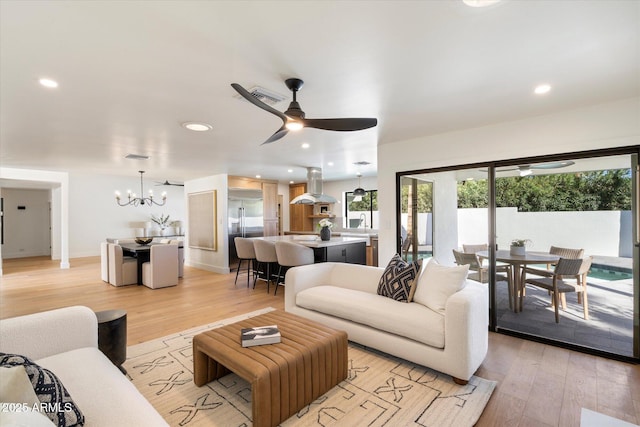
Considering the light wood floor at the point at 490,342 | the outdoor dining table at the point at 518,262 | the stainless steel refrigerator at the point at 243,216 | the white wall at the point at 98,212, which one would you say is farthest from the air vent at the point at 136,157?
the outdoor dining table at the point at 518,262

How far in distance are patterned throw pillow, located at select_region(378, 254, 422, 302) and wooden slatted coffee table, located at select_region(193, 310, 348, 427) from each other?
851mm

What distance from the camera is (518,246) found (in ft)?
11.4

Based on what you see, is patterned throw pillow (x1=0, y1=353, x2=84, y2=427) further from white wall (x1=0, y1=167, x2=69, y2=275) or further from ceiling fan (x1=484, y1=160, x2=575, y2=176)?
white wall (x1=0, y1=167, x2=69, y2=275)

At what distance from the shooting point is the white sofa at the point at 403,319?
7.27ft

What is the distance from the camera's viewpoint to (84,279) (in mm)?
6070

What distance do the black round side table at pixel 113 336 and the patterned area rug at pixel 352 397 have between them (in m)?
0.19

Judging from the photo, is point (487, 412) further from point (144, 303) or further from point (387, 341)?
point (144, 303)

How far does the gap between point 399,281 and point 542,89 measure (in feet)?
6.83

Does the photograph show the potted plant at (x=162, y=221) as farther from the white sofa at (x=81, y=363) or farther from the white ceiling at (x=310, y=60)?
the white sofa at (x=81, y=363)

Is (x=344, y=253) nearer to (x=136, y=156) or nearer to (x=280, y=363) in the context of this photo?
(x=280, y=363)

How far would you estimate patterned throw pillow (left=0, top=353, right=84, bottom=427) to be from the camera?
1083 millimetres

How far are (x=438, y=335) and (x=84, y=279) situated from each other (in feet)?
22.8

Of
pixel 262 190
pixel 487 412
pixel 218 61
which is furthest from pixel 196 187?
pixel 487 412

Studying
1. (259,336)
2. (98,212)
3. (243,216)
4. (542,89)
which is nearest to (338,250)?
(243,216)
